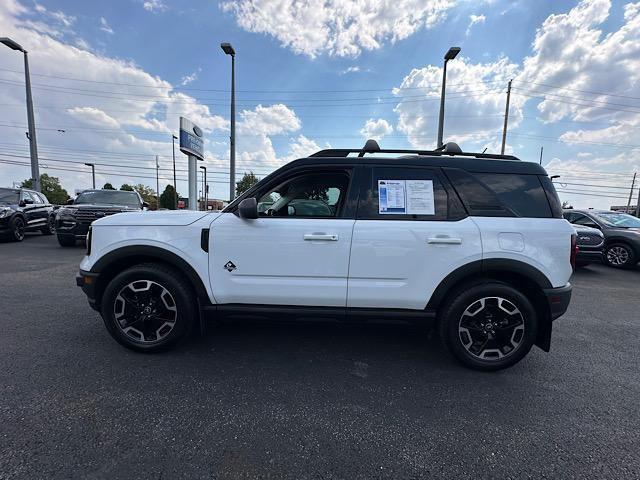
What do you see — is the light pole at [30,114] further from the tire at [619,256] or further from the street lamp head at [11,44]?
the tire at [619,256]

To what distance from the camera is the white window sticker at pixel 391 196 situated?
9.48 ft

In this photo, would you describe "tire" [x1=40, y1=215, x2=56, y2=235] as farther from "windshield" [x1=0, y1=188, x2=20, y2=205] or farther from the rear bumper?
the rear bumper

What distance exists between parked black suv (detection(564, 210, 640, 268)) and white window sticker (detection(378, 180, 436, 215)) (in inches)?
360

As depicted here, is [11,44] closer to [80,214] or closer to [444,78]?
[80,214]

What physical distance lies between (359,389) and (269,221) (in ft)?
5.29

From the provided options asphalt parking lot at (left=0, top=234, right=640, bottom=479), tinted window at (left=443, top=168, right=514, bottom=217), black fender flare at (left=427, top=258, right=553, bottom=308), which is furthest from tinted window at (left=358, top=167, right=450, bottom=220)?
asphalt parking lot at (left=0, top=234, right=640, bottom=479)

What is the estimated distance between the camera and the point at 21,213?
10492mm

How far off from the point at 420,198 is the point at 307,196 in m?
1.09

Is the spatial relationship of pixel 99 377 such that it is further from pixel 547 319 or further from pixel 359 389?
pixel 547 319

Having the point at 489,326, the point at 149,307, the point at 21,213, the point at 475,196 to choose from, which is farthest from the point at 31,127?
the point at 489,326

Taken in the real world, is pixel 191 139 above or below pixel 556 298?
above

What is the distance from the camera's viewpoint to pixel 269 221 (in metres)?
2.89

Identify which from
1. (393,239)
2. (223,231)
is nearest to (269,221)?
(223,231)

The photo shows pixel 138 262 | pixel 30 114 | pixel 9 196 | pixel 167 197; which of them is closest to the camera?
pixel 138 262
